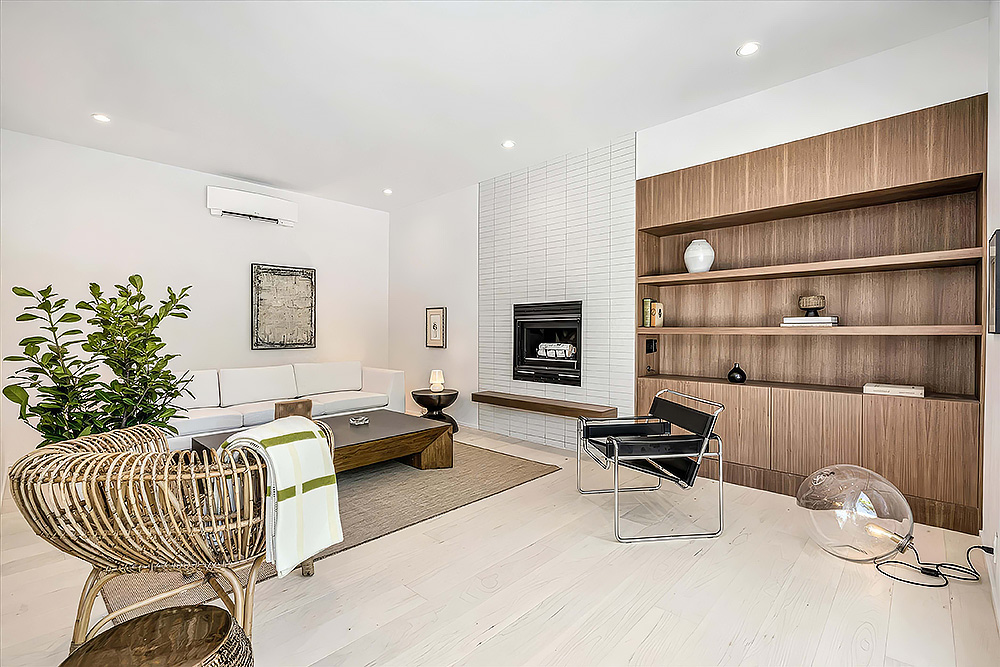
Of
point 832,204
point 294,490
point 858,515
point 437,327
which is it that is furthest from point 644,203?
point 294,490

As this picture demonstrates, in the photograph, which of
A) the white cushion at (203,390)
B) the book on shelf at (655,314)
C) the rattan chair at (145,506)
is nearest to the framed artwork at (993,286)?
the book on shelf at (655,314)

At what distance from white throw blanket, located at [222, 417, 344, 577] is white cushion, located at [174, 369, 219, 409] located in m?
3.66

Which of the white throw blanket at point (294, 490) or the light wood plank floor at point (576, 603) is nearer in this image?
the white throw blanket at point (294, 490)

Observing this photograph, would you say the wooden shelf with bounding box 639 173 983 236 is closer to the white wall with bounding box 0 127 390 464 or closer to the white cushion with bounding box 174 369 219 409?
the white wall with bounding box 0 127 390 464

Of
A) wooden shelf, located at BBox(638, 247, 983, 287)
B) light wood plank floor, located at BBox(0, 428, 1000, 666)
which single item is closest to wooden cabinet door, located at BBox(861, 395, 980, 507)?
light wood plank floor, located at BBox(0, 428, 1000, 666)

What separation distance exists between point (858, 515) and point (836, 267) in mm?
1599

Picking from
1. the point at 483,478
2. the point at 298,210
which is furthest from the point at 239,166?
the point at 483,478

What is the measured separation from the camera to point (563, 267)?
16.4 ft

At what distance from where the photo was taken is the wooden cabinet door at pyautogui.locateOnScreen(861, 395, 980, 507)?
9.27 ft

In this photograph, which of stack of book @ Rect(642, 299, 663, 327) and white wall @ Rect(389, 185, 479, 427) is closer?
stack of book @ Rect(642, 299, 663, 327)

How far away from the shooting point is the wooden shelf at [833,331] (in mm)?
2844

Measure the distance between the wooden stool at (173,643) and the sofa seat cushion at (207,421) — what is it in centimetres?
333

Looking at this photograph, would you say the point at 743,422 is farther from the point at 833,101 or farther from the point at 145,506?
the point at 145,506

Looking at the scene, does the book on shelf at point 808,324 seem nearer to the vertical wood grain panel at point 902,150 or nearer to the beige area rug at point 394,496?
the vertical wood grain panel at point 902,150
